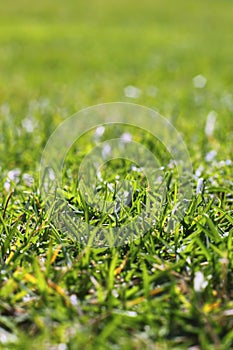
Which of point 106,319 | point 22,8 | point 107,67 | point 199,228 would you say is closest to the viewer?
point 106,319

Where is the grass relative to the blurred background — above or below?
below

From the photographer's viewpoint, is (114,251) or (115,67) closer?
(114,251)

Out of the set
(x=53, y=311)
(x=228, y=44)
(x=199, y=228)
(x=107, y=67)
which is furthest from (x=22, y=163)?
(x=228, y=44)

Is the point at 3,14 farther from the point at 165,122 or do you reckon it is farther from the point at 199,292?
the point at 199,292

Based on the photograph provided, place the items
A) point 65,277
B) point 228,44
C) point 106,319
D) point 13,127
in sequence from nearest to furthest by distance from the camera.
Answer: point 106,319
point 65,277
point 13,127
point 228,44

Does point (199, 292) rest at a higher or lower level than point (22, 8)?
lower

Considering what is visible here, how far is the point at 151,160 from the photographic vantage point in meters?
3.16

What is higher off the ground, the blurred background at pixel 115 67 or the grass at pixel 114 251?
the blurred background at pixel 115 67

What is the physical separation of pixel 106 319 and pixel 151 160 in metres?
1.67

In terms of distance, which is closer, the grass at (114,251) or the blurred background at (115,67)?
the grass at (114,251)

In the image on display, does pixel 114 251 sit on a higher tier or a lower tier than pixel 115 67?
lower

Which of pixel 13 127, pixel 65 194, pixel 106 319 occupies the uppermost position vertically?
pixel 13 127

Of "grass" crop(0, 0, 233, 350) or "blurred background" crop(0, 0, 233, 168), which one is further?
"blurred background" crop(0, 0, 233, 168)

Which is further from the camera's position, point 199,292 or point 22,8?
point 22,8
